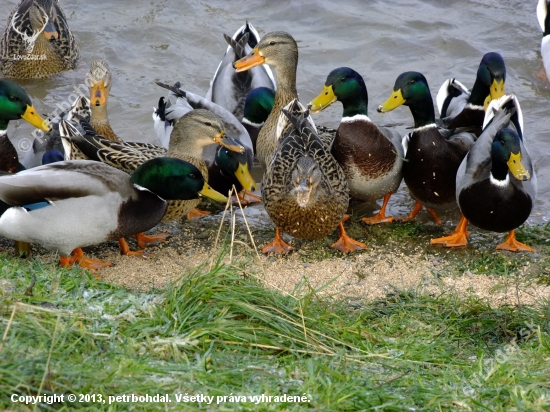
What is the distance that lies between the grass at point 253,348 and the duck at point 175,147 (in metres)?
1.45

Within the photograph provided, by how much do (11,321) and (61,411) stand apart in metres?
0.42

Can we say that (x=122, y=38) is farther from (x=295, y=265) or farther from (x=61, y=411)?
(x=61, y=411)

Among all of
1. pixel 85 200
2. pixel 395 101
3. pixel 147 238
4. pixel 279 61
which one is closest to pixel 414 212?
pixel 395 101

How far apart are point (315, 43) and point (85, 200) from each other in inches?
205

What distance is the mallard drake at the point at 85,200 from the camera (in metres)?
4.68

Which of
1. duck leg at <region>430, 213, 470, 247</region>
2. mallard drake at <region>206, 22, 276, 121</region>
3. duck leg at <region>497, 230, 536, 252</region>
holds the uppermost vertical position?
mallard drake at <region>206, 22, 276, 121</region>

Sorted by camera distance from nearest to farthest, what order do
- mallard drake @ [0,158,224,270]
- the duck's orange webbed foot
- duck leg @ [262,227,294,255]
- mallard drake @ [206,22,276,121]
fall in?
mallard drake @ [0,158,224,270] → duck leg @ [262,227,294,255] → the duck's orange webbed foot → mallard drake @ [206,22,276,121]

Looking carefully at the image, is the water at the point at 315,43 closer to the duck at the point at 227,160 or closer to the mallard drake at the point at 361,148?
the duck at the point at 227,160

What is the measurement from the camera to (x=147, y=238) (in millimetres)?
5539

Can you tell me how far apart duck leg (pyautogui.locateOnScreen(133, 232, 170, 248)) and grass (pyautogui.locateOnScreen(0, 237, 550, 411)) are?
51.5 inches

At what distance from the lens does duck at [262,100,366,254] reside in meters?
5.09

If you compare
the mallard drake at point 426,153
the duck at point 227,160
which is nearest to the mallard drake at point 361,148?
the mallard drake at point 426,153

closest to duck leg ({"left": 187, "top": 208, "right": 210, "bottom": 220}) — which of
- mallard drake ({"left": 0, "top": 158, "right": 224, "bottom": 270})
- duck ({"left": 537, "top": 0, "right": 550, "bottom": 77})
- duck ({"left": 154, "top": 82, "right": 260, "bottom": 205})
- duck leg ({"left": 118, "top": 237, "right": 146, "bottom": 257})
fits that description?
duck ({"left": 154, "top": 82, "right": 260, "bottom": 205})

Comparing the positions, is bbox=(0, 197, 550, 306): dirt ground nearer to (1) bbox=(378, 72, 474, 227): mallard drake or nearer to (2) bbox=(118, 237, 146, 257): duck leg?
(2) bbox=(118, 237, 146, 257): duck leg
